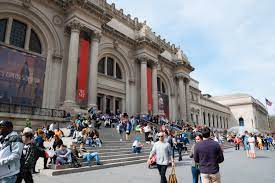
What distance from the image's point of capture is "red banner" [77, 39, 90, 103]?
19938 millimetres

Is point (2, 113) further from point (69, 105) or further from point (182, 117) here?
point (182, 117)

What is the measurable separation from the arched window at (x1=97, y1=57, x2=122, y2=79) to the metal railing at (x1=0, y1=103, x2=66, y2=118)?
827cm

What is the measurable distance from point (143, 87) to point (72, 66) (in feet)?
34.5

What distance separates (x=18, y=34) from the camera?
18.1 meters

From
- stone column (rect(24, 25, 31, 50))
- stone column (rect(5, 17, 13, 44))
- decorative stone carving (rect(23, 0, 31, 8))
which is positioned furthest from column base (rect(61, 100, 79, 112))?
decorative stone carving (rect(23, 0, 31, 8))

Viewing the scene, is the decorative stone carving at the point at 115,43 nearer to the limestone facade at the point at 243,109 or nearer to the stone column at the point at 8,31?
the stone column at the point at 8,31

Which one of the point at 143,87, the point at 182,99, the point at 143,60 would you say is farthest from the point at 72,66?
the point at 182,99

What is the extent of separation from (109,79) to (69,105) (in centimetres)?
810

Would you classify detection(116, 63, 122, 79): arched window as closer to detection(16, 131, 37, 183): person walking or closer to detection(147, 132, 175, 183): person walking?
detection(147, 132, 175, 183): person walking

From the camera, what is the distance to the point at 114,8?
2800 centimetres

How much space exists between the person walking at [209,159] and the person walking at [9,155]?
9.71 feet

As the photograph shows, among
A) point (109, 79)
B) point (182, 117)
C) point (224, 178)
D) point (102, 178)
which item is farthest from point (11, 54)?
point (182, 117)

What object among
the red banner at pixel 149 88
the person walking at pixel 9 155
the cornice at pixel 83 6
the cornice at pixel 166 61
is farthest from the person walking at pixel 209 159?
the cornice at pixel 166 61

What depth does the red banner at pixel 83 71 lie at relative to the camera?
65.4 feet
